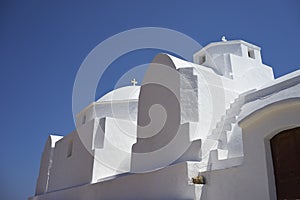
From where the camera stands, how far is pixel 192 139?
6.30m

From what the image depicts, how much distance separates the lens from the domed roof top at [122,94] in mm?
12680

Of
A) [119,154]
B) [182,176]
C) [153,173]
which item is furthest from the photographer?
[119,154]

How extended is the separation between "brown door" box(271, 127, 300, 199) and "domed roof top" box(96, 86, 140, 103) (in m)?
8.33

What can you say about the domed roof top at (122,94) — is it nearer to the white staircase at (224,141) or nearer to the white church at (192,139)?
the white church at (192,139)

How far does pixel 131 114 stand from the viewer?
12008 mm

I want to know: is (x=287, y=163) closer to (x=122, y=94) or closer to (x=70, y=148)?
(x=70, y=148)

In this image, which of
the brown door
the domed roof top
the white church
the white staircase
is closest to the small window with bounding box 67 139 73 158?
the white church

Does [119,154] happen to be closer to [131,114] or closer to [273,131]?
[131,114]

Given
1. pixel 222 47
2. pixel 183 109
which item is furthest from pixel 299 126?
pixel 222 47

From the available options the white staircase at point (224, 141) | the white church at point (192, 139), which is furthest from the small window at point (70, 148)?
the white staircase at point (224, 141)

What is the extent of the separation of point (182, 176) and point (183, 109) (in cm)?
175

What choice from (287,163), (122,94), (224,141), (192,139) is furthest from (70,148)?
(287,163)

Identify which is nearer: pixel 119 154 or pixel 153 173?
pixel 153 173

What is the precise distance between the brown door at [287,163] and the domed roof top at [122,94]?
8331 mm
